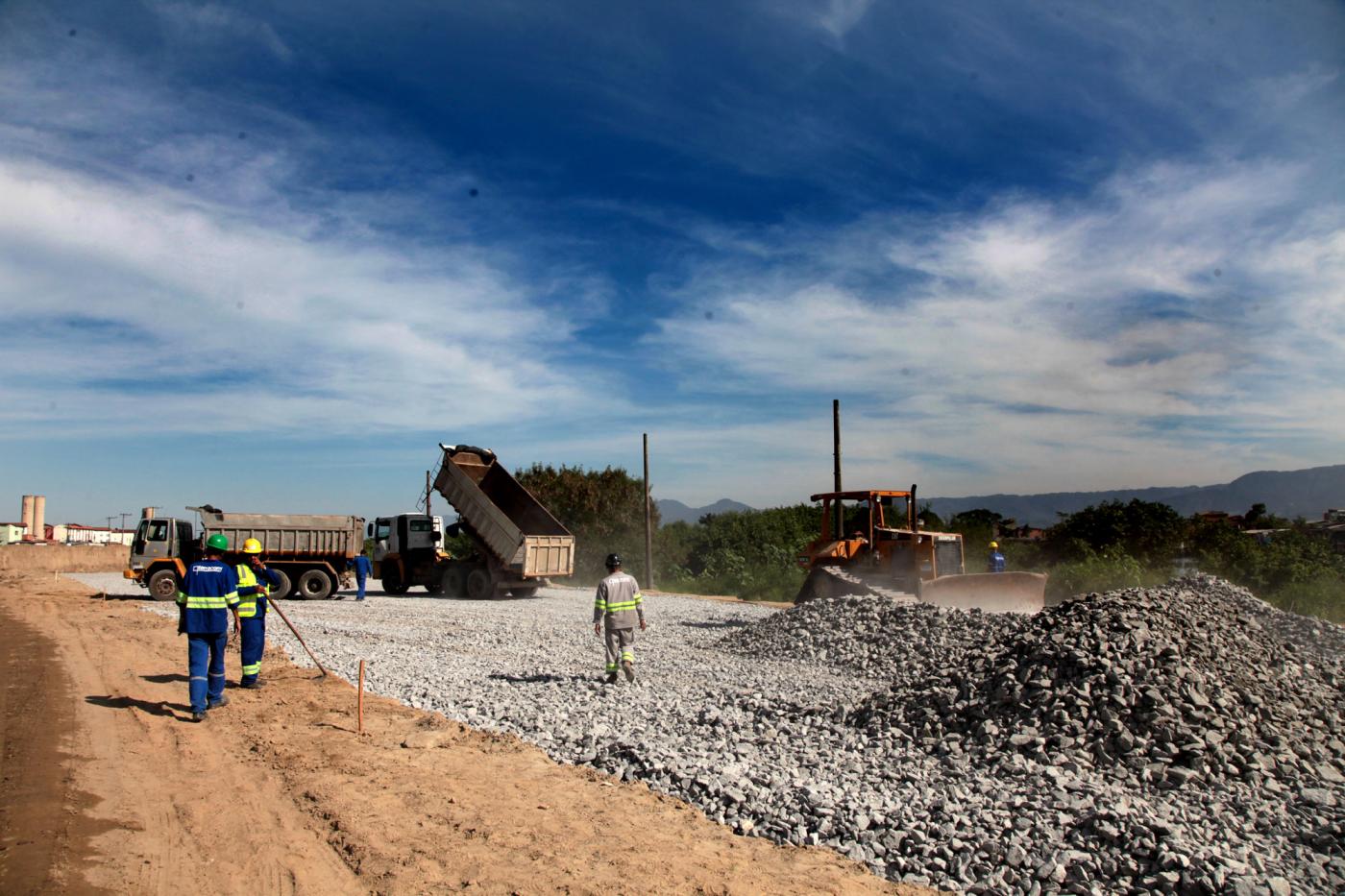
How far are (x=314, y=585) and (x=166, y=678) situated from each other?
13.9 m

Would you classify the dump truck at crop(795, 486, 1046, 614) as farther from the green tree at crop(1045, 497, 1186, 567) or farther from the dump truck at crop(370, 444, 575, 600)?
the green tree at crop(1045, 497, 1186, 567)

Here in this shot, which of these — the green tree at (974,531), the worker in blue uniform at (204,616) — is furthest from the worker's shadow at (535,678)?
the green tree at (974,531)

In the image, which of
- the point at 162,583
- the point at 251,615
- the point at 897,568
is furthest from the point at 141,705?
the point at 162,583

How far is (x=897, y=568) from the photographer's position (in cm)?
1812

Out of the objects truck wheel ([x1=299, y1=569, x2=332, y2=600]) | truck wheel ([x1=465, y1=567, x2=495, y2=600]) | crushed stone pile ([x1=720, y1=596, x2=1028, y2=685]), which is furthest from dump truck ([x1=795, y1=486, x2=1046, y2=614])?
truck wheel ([x1=299, y1=569, x2=332, y2=600])

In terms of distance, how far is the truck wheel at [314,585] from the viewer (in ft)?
78.7

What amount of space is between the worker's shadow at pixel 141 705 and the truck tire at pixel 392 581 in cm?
1708

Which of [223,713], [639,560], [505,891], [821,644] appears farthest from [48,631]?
[639,560]

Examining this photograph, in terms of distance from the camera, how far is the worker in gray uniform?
1019cm

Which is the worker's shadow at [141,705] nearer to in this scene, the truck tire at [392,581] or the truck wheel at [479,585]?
the truck wheel at [479,585]

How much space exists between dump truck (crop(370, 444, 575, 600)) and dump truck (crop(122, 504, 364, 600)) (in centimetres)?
199

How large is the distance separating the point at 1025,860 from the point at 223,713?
7.44 m

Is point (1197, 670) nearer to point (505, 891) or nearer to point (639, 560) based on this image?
point (505, 891)

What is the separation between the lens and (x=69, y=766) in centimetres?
679
